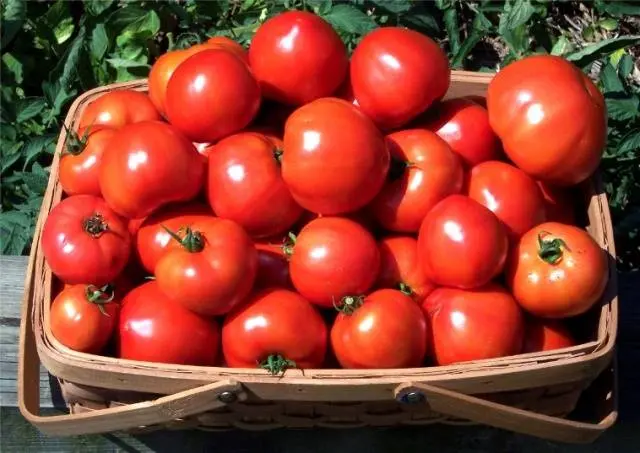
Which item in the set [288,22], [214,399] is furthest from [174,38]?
[214,399]

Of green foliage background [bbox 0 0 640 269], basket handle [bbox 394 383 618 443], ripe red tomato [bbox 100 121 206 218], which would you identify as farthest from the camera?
green foliage background [bbox 0 0 640 269]

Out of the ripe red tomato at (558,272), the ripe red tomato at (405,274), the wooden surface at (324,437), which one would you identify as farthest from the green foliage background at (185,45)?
the ripe red tomato at (405,274)

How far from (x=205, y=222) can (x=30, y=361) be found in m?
0.37

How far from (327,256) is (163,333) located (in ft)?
0.91

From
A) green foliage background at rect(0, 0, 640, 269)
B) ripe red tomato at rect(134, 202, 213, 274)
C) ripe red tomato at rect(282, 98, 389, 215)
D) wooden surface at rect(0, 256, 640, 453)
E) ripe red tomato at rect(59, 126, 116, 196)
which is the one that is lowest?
wooden surface at rect(0, 256, 640, 453)

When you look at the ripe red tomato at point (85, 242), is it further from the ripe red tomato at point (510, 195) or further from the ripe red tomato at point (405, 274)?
the ripe red tomato at point (510, 195)

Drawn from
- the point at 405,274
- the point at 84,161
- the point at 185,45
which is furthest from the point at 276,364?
the point at 185,45

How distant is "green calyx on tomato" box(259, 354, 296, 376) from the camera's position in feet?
4.13

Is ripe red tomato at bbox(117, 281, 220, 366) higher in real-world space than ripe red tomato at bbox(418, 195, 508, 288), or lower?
lower

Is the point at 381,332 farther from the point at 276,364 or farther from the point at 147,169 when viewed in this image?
the point at 147,169

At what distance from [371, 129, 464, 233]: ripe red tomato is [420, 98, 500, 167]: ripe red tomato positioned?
0.21 feet

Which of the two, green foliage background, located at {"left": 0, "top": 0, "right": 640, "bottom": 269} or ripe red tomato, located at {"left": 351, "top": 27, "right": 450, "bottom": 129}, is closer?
ripe red tomato, located at {"left": 351, "top": 27, "right": 450, "bottom": 129}

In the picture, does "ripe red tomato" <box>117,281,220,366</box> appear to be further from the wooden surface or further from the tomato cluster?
the wooden surface

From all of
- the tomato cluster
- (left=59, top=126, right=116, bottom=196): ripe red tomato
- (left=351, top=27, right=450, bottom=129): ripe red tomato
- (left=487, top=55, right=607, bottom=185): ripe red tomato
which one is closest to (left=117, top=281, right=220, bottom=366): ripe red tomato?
the tomato cluster
